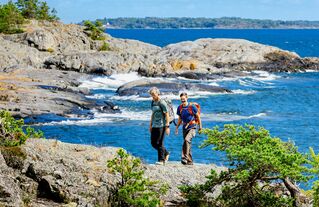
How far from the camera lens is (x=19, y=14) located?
75.4m

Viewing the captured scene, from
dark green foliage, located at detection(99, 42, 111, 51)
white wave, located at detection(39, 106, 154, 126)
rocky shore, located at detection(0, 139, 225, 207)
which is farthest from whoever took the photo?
dark green foliage, located at detection(99, 42, 111, 51)

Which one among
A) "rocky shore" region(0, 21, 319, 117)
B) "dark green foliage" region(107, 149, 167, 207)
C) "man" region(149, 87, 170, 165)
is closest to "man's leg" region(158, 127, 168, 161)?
"man" region(149, 87, 170, 165)

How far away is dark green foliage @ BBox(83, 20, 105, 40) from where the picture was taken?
Result: 78688mm

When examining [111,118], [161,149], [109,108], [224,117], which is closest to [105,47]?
[109,108]

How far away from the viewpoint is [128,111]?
4178cm

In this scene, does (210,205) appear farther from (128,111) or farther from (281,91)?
(281,91)

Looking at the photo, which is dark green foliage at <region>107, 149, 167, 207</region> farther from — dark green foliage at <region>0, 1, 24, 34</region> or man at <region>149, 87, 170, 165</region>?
dark green foliage at <region>0, 1, 24, 34</region>

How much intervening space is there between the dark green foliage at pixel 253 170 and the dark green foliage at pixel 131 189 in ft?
3.61

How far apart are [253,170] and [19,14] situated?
6814 cm

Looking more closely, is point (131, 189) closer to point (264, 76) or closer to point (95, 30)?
point (264, 76)

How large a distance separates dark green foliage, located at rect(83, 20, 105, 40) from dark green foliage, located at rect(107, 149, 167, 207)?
68.1 meters

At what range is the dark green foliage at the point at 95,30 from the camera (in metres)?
78.7

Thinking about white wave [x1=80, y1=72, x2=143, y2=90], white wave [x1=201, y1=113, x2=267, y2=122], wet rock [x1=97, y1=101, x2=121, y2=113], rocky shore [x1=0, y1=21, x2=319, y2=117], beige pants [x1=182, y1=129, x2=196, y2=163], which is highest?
beige pants [x1=182, y1=129, x2=196, y2=163]

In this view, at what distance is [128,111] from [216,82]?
76.8ft
